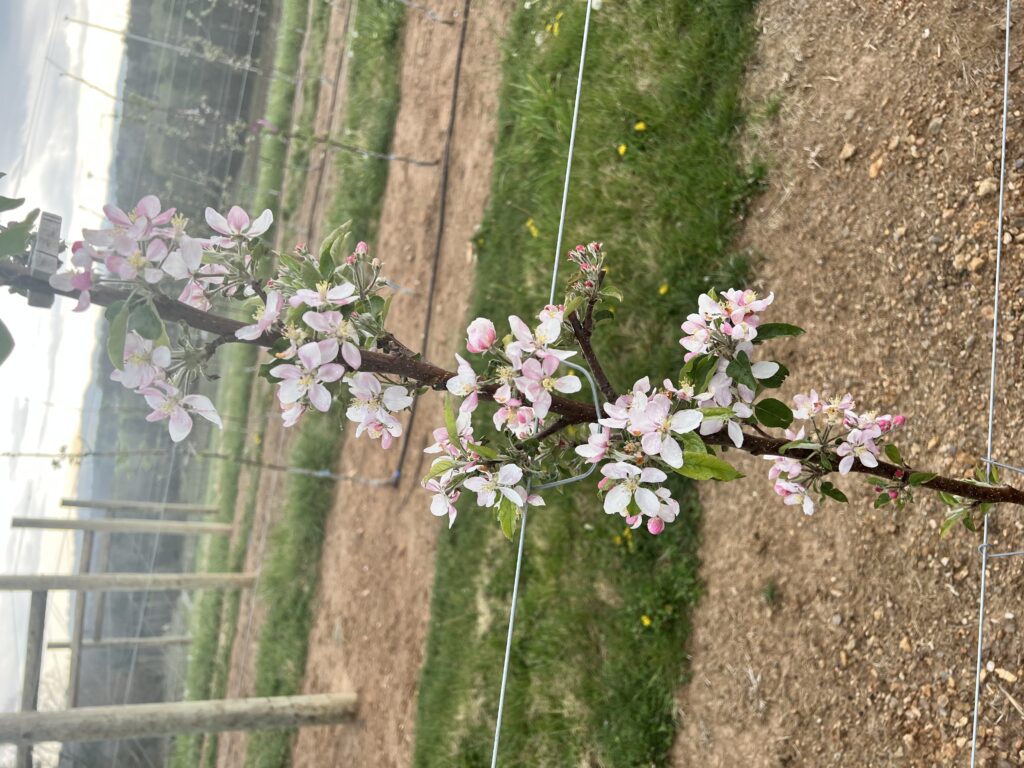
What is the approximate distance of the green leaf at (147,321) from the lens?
1067mm

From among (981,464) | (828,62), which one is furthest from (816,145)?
(981,464)

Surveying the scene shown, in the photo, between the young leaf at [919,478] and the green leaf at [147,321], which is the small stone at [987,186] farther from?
the green leaf at [147,321]

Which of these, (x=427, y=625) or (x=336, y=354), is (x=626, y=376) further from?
(x=336, y=354)

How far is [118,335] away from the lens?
1048 millimetres

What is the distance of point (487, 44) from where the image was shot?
16.0 feet

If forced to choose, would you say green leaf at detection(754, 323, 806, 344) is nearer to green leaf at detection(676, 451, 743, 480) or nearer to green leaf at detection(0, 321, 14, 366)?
green leaf at detection(676, 451, 743, 480)

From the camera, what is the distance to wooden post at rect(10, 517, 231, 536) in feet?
16.7

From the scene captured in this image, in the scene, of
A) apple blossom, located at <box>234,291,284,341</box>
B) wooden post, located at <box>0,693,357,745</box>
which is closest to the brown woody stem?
apple blossom, located at <box>234,291,284,341</box>

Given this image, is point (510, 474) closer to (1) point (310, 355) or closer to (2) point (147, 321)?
(1) point (310, 355)

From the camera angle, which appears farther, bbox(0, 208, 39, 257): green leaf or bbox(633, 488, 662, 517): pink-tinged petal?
bbox(633, 488, 662, 517): pink-tinged petal

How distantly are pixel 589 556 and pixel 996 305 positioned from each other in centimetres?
189

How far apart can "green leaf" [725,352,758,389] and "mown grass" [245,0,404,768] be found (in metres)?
4.55

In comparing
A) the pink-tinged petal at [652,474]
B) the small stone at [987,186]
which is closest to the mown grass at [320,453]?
the small stone at [987,186]

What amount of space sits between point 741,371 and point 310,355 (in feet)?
2.02
